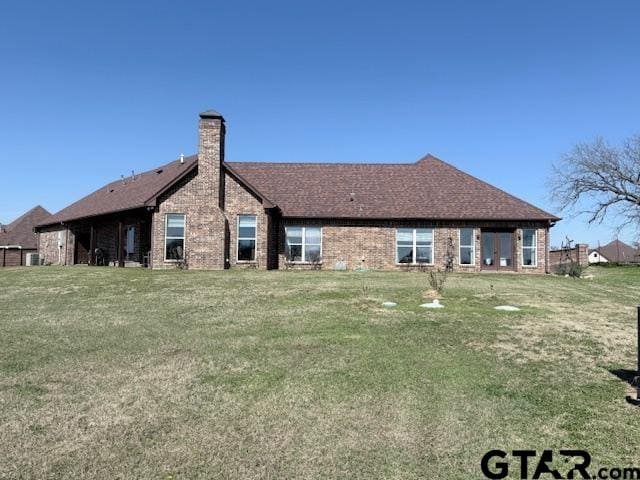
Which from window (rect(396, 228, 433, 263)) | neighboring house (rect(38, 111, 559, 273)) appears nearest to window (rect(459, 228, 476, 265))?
neighboring house (rect(38, 111, 559, 273))

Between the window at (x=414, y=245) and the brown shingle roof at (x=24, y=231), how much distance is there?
34350 mm

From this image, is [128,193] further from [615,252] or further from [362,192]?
[615,252]

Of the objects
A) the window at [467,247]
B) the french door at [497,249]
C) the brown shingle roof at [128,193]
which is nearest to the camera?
the brown shingle roof at [128,193]

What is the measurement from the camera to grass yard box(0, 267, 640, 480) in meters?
5.06

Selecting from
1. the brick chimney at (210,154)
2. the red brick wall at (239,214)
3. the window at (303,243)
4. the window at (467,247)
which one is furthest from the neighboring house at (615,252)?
the brick chimney at (210,154)

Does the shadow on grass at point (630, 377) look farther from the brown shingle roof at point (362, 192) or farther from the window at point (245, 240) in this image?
the window at point (245, 240)

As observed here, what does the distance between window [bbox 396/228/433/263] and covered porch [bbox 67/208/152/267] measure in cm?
1219

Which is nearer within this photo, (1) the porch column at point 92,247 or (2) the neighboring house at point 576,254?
(2) the neighboring house at point 576,254

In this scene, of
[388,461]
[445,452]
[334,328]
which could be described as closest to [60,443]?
[388,461]

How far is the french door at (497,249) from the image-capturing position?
25781 mm

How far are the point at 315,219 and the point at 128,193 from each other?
11726 mm

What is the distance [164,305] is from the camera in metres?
13.5

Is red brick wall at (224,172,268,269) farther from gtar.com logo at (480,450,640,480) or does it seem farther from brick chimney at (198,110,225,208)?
gtar.com logo at (480,450,640,480)

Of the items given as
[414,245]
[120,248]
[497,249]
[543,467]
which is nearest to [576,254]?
[497,249]
